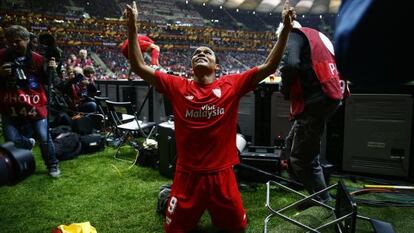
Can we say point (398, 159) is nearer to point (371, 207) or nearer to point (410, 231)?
point (371, 207)

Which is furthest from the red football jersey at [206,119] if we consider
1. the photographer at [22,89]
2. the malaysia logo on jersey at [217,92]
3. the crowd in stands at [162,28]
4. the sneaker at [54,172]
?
the crowd in stands at [162,28]

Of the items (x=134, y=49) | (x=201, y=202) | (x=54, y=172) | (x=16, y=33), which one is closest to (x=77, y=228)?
(x=201, y=202)

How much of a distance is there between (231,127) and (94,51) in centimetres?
3267

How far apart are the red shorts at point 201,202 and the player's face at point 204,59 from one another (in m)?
0.75

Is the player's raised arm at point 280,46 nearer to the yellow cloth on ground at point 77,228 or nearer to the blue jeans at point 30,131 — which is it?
the yellow cloth on ground at point 77,228

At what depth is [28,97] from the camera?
389 centimetres

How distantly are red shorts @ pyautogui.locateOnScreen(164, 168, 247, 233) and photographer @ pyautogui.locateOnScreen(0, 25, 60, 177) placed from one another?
92.8 inches

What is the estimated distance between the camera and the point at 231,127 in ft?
7.50

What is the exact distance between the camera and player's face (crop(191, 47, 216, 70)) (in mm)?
2297

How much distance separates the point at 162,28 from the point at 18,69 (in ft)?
111

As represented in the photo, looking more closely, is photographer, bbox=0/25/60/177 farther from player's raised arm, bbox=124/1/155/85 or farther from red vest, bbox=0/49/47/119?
player's raised arm, bbox=124/1/155/85

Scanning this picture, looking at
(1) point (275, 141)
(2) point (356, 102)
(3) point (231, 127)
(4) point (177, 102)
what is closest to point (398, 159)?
(2) point (356, 102)

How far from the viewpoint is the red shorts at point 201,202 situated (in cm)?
211

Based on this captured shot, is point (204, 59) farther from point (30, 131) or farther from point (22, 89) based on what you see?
point (30, 131)
